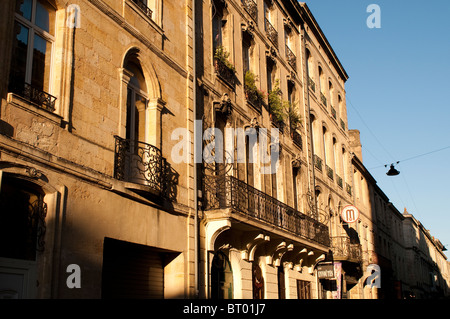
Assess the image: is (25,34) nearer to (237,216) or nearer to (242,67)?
(237,216)

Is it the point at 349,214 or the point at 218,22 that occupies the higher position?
the point at 218,22

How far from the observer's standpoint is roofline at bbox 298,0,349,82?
24.6 m

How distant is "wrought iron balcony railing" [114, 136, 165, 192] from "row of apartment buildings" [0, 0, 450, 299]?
3 cm

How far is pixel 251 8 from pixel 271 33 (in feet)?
6.65

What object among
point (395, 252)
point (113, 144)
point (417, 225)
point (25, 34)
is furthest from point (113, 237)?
point (417, 225)

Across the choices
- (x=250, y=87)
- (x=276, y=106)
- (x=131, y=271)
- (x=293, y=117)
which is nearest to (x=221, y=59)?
(x=250, y=87)

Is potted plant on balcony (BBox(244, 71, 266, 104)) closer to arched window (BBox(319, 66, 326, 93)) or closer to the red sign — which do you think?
the red sign

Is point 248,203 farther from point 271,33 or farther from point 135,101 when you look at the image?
point 271,33

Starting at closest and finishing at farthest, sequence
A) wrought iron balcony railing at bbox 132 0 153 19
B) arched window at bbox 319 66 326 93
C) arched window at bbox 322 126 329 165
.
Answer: wrought iron balcony railing at bbox 132 0 153 19
arched window at bbox 322 126 329 165
arched window at bbox 319 66 326 93

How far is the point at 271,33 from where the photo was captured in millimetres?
20203

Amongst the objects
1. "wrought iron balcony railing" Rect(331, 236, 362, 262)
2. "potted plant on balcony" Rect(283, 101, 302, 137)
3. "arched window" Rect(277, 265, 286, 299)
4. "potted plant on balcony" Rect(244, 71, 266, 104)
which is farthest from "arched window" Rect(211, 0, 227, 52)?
"wrought iron balcony railing" Rect(331, 236, 362, 262)

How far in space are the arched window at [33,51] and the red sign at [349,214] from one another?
60.5 feet

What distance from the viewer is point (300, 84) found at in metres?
23.1

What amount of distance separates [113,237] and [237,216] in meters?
3.88
